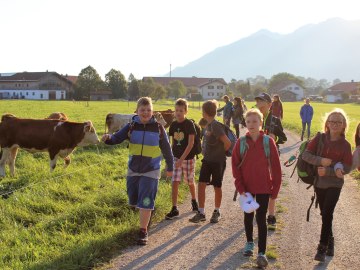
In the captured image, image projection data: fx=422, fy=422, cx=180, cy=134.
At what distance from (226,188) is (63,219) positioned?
436 centimetres

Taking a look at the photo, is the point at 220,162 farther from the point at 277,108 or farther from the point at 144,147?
the point at 277,108

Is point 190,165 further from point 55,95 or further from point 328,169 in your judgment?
point 55,95

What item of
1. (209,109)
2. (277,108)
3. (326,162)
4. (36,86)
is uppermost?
(36,86)

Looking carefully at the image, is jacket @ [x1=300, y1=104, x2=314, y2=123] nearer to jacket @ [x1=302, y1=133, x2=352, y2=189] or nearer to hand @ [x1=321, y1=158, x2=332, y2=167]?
jacket @ [x1=302, y1=133, x2=352, y2=189]

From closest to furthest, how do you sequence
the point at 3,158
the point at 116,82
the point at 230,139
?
the point at 230,139, the point at 3,158, the point at 116,82

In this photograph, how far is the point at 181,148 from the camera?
24.2 ft

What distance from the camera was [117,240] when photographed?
585 cm

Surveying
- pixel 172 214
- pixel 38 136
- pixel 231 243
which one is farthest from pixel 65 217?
pixel 38 136

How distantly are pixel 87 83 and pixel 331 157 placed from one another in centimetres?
9140

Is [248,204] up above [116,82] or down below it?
below

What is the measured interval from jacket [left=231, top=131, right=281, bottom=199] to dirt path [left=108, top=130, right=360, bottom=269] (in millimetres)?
912

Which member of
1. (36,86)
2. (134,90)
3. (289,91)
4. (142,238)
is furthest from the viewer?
(289,91)

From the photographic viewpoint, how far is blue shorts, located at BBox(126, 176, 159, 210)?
5.98 m

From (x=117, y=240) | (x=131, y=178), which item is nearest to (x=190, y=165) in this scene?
(x=131, y=178)
